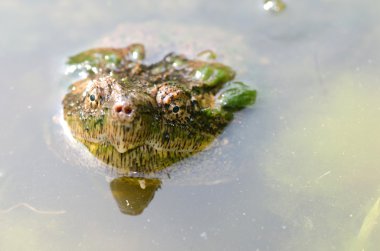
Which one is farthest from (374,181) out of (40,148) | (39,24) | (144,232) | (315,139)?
(39,24)

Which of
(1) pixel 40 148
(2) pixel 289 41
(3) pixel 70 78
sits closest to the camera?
(1) pixel 40 148

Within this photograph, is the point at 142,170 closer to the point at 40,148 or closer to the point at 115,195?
the point at 115,195

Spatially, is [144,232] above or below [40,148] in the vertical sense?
below

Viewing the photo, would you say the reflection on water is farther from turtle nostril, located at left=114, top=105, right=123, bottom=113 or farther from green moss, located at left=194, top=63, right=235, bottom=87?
green moss, located at left=194, top=63, right=235, bottom=87

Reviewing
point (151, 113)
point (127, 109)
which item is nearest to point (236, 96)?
point (151, 113)

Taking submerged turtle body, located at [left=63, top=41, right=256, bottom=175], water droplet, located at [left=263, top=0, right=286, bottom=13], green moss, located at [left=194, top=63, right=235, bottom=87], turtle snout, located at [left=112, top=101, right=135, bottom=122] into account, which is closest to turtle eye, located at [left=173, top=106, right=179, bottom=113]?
submerged turtle body, located at [left=63, top=41, right=256, bottom=175]

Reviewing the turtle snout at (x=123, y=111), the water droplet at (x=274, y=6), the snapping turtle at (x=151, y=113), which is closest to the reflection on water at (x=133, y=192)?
the snapping turtle at (x=151, y=113)
